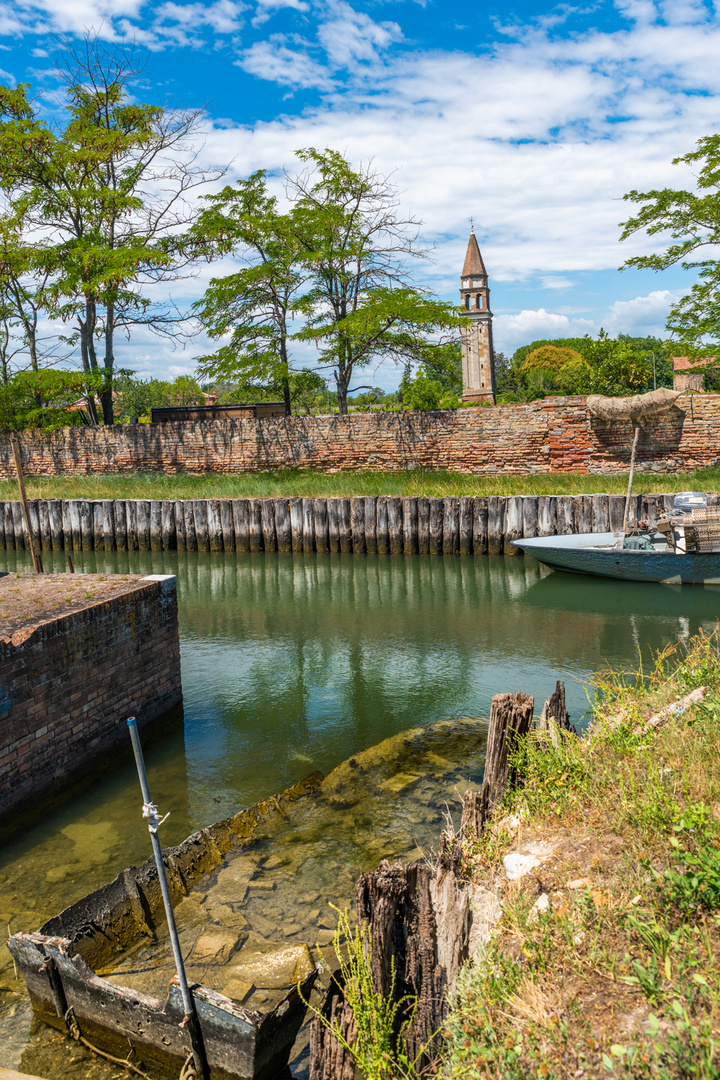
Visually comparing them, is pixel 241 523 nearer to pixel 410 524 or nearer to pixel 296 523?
pixel 296 523

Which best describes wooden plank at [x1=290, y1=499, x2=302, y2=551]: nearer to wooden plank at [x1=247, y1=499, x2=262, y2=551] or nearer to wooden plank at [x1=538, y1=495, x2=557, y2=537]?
wooden plank at [x1=247, y1=499, x2=262, y2=551]

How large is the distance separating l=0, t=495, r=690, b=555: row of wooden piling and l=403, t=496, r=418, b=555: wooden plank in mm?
26

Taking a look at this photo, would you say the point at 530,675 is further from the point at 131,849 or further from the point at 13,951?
the point at 13,951

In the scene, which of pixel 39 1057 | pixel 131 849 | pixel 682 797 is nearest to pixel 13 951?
pixel 39 1057

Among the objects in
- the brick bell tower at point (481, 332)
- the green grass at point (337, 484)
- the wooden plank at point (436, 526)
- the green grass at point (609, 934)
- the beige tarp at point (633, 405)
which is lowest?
the green grass at point (609, 934)

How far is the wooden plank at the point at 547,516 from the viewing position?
18078 millimetres

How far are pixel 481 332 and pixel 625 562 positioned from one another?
209 feet

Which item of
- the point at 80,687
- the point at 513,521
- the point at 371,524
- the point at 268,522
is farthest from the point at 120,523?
the point at 80,687

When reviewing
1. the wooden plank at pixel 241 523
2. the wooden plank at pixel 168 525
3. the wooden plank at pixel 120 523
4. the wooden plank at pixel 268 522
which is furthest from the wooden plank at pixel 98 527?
the wooden plank at pixel 268 522

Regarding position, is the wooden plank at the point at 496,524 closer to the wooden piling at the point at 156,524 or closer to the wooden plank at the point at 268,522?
the wooden plank at the point at 268,522

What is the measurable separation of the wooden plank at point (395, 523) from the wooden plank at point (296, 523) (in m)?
2.51

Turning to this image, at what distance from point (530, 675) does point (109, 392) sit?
75.4 feet

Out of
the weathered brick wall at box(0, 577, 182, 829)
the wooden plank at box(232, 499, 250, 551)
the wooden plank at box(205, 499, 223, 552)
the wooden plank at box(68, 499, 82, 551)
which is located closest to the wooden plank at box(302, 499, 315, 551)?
the wooden plank at box(232, 499, 250, 551)

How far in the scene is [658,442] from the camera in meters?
22.2
